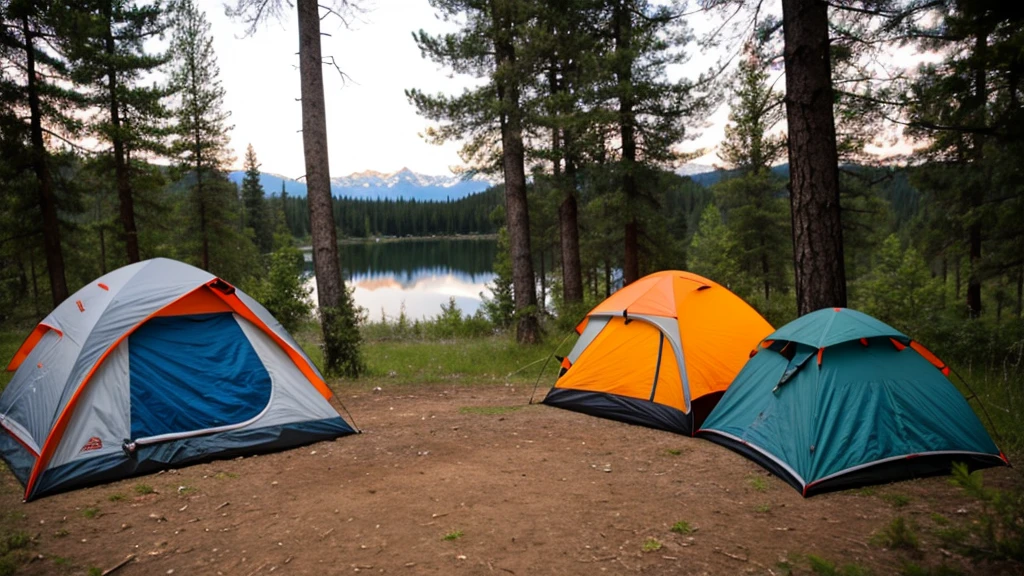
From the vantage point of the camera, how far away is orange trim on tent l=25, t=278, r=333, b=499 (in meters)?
4.57

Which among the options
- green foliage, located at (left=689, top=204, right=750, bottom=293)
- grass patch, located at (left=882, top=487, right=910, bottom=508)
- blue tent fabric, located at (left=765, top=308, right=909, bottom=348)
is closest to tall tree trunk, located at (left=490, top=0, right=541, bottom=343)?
blue tent fabric, located at (left=765, top=308, right=909, bottom=348)

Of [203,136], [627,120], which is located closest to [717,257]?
[627,120]

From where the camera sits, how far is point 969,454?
176 inches

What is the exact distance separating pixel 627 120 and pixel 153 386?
34.7 feet

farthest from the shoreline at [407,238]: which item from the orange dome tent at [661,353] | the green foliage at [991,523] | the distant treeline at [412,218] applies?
the green foliage at [991,523]

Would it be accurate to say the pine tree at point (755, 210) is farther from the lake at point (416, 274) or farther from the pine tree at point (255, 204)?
the pine tree at point (255, 204)

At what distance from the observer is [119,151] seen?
15.1 meters

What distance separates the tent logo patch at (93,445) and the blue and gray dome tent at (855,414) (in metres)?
5.60

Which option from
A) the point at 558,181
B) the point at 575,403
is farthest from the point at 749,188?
the point at 575,403

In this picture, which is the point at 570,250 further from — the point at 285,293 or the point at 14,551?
the point at 14,551

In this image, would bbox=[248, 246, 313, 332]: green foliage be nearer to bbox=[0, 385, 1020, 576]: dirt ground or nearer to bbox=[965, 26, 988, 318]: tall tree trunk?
bbox=[0, 385, 1020, 576]: dirt ground

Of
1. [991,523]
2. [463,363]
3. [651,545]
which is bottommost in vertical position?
[463,363]

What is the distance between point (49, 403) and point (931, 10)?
33.0ft

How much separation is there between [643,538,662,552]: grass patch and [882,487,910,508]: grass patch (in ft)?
5.95
